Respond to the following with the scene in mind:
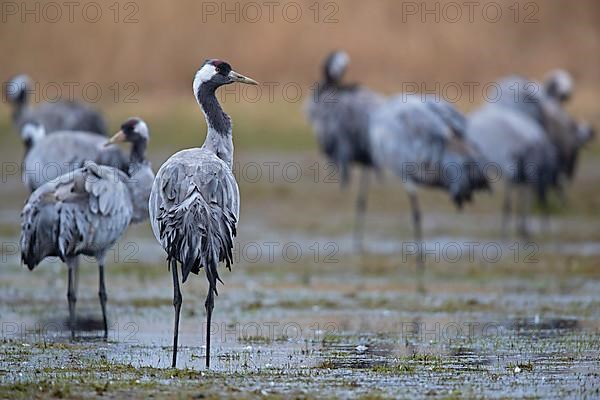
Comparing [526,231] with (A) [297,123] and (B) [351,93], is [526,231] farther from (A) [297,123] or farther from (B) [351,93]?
(A) [297,123]

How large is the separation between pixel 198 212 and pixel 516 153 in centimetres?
1231

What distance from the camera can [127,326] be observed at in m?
12.2

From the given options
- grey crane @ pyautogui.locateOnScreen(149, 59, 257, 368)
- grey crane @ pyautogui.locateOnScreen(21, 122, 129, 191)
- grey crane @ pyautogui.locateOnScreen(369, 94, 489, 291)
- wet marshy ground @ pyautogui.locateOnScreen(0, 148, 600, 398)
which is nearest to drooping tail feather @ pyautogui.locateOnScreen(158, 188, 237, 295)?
grey crane @ pyautogui.locateOnScreen(149, 59, 257, 368)

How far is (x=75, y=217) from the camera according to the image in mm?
11320

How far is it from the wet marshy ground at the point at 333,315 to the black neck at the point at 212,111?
188 cm

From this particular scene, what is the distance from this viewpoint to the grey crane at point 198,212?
9266mm

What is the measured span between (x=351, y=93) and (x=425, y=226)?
265cm

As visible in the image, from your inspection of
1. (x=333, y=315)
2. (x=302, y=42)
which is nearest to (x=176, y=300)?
(x=333, y=315)

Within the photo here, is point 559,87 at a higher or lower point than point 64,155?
higher

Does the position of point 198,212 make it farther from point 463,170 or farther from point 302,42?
point 302,42

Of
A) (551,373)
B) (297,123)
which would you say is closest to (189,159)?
(551,373)

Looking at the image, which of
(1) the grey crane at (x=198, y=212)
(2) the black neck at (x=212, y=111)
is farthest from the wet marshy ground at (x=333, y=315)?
(2) the black neck at (x=212, y=111)

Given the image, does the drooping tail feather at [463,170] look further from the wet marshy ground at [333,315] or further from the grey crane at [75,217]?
the grey crane at [75,217]

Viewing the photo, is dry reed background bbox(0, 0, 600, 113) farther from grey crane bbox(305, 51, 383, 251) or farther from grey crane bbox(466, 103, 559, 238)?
grey crane bbox(466, 103, 559, 238)
